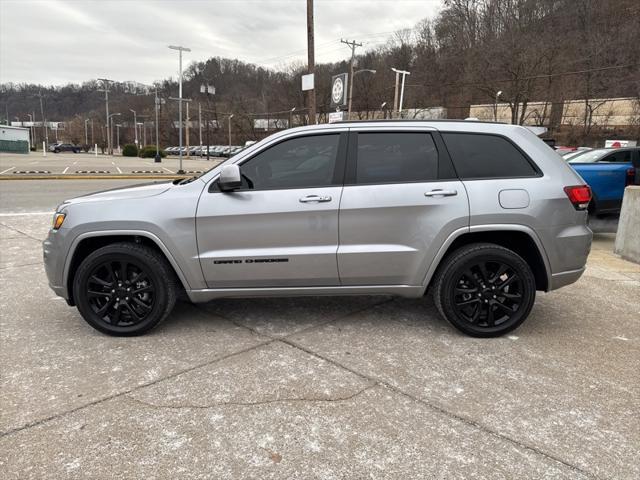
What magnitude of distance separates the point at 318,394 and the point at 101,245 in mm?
2247

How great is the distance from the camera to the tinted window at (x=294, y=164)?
151 inches

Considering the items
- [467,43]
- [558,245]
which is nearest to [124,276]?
[558,245]

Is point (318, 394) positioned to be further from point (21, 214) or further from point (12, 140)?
point (12, 140)

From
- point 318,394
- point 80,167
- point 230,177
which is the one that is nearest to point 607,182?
point 230,177

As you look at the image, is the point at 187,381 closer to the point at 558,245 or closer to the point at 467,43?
the point at 558,245

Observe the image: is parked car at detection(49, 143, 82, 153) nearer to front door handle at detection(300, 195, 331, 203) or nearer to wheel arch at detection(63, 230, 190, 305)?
wheel arch at detection(63, 230, 190, 305)

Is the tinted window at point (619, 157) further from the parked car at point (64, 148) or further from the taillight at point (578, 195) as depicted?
the parked car at point (64, 148)

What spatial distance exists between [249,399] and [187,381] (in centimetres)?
50

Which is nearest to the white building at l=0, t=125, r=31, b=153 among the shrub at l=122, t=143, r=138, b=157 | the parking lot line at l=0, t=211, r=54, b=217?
the shrub at l=122, t=143, r=138, b=157

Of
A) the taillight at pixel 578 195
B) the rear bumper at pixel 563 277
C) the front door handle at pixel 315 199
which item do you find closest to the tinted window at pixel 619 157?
the taillight at pixel 578 195

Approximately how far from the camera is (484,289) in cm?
385

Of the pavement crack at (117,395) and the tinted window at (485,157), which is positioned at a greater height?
the tinted window at (485,157)

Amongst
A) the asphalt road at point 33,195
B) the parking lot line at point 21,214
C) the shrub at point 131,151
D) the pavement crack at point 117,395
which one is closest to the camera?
the pavement crack at point 117,395

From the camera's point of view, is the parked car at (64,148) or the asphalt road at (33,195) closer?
the asphalt road at (33,195)
